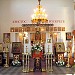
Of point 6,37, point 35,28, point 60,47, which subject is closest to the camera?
point 60,47

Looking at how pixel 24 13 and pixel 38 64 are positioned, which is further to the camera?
pixel 24 13

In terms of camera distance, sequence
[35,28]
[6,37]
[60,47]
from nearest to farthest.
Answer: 1. [60,47]
2. [35,28]
3. [6,37]

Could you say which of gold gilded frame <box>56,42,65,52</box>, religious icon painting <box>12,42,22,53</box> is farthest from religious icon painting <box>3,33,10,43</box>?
gold gilded frame <box>56,42,65,52</box>

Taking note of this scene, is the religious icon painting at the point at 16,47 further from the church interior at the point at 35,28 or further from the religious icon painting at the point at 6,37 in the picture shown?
the religious icon painting at the point at 6,37

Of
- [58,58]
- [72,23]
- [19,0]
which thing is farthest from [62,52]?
[19,0]

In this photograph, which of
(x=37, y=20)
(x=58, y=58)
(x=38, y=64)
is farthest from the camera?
(x=58, y=58)

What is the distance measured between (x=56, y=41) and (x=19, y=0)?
416 cm

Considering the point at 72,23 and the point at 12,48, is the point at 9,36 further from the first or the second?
the point at 72,23

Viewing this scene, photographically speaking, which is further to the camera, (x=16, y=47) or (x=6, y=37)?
(x=6, y=37)

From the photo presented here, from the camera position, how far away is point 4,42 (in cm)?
1706

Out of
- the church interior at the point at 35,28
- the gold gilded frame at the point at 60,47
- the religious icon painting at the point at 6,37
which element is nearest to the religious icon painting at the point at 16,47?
the church interior at the point at 35,28

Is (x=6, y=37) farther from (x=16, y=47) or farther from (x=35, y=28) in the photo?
(x=35, y=28)

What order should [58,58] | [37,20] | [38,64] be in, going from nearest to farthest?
[38,64] < [37,20] < [58,58]

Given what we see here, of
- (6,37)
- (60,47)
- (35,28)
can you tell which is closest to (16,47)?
(6,37)
